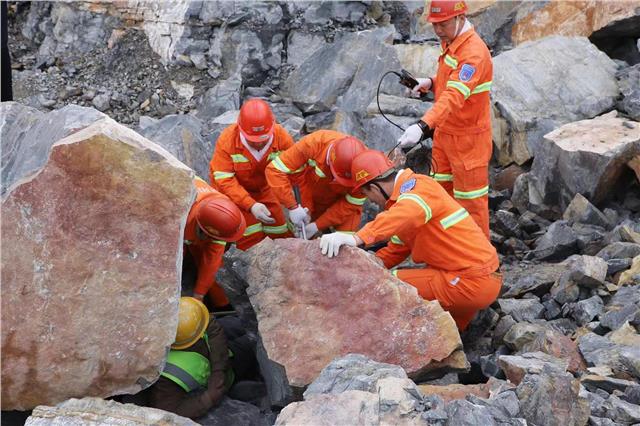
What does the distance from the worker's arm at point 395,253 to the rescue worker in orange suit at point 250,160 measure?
3.48 feet

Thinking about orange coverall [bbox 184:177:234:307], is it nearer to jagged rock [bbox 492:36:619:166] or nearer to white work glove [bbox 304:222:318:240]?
white work glove [bbox 304:222:318:240]

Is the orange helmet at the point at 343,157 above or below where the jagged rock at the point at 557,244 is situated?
above

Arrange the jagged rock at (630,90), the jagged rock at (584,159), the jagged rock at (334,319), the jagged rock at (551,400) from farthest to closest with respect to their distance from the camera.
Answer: the jagged rock at (630,90) < the jagged rock at (584,159) < the jagged rock at (334,319) < the jagged rock at (551,400)

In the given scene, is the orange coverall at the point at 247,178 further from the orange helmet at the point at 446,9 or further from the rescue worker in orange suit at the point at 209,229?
the orange helmet at the point at 446,9

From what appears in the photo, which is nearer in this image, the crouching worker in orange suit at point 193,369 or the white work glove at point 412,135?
the crouching worker in orange suit at point 193,369

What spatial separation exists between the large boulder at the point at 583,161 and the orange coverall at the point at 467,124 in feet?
3.97

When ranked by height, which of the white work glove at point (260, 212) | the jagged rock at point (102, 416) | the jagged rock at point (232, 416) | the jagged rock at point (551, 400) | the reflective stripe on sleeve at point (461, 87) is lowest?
the jagged rock at point (232, 416)

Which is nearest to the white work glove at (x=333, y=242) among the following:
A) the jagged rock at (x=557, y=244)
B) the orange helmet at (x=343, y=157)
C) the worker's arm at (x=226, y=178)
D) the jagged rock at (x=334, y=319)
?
the jagged rock at (x=334, y=319)

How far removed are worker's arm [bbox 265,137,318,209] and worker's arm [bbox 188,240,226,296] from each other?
2.40 ft

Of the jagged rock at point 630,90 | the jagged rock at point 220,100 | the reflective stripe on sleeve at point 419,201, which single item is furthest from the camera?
the jagged rock at point 220,100

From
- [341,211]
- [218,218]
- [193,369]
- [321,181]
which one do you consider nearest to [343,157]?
[321,181]

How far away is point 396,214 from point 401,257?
110 cm

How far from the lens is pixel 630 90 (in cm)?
847

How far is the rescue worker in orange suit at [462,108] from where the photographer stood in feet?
20.2
